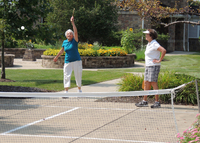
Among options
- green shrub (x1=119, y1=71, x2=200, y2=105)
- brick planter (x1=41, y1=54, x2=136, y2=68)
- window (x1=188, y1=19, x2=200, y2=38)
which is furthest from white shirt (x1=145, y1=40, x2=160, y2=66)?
window (x1=188, y1=19, x2=200, y2=38)

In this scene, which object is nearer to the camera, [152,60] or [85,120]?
[85,120]

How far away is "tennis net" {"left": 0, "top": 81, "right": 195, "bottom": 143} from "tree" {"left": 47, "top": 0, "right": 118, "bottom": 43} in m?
19.7

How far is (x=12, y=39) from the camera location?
12.7m

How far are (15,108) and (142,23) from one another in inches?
→ 977

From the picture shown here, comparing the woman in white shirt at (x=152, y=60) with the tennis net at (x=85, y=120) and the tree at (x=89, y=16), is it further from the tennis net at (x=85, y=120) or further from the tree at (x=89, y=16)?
the tree at (x=89, y=16)

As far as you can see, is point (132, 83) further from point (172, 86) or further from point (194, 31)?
point (194, 31)

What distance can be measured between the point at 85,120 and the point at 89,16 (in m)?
21.7

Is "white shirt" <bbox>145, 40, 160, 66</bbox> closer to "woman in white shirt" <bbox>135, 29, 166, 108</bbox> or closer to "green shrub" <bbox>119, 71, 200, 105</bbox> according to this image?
"woman in white shirt" <bbox>135, 29, 166, 108</bbox>

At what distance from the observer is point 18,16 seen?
39.5ft

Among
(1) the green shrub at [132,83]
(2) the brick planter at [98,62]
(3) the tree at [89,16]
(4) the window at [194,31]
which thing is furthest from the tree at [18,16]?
(4) the window at [194,31]

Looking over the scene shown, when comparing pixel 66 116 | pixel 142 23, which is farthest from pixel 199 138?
pixel 142 23

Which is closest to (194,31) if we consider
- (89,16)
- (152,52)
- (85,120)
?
(89,16)

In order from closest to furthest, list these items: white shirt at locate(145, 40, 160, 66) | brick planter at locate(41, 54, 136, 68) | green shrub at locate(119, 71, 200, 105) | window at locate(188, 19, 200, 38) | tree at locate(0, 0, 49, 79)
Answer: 1. white shirt at locate(145, 40, 160, 66)
2. green shrub at locate(119, 71, 200, 105)
3. tree at locate(0, 0, 49, 79)
4. brick planter at locate(41, 54, 136, 68)
5. window at locate(188, 19, 200, 38)

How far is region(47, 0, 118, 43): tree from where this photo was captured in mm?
27584
